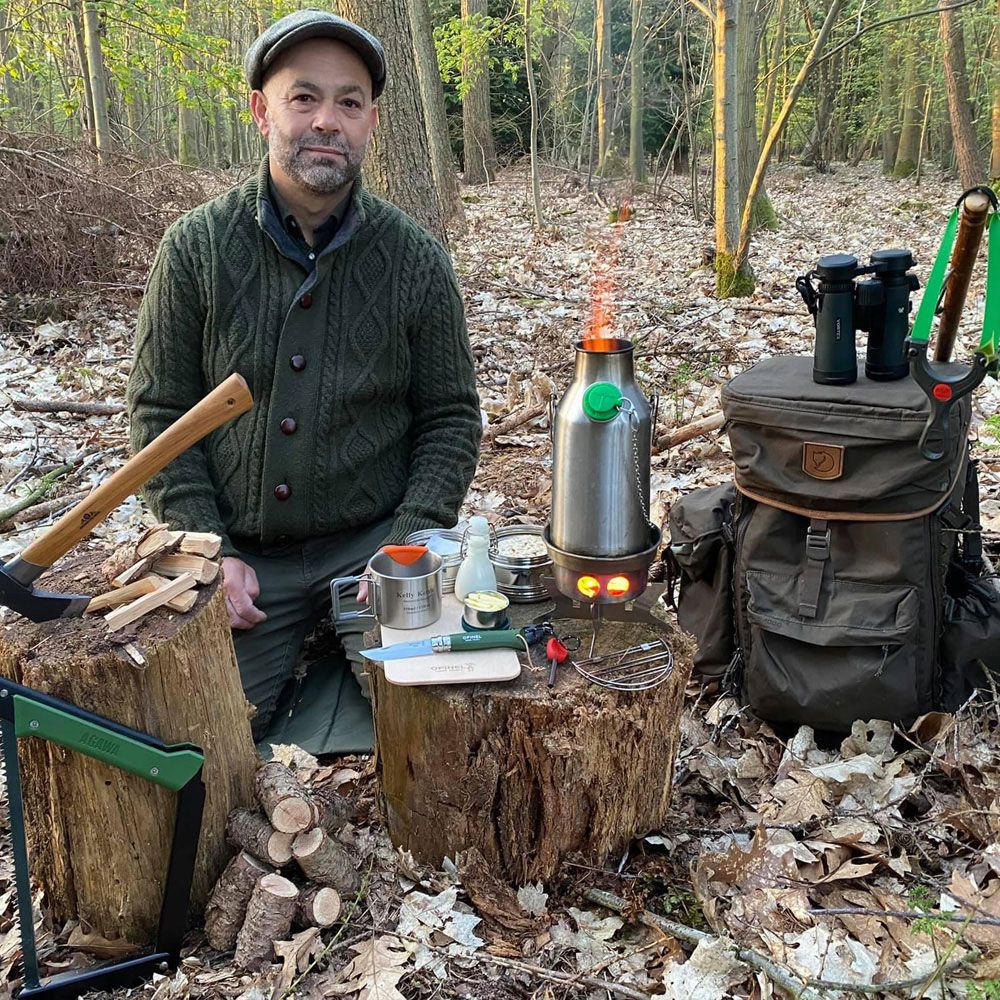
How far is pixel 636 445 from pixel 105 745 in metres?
1.46

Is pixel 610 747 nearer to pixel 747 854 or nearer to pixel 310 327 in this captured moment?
pixel 747 854

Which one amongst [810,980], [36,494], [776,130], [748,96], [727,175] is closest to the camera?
[810,980]

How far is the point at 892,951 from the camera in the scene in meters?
2.22

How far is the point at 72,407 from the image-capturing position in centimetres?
588

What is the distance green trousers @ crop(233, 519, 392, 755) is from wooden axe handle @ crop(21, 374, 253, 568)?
1.18 metres

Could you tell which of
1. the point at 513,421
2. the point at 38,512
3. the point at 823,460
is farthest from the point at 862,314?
the point at 38,512

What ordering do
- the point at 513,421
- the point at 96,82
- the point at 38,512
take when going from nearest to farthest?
the point at 38,512, the point at 513,421, the point at 96,82

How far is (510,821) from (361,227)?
2.20 metres

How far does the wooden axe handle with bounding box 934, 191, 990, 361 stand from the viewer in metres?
2.78

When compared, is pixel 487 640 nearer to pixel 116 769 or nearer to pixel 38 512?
pixel 116 769

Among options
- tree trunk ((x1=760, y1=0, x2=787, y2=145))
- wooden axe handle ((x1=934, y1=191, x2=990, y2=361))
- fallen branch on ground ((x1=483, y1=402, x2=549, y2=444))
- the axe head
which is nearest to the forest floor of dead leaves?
fallen branch on ground ((x1=483, y1=402, x2=549, y2=444))

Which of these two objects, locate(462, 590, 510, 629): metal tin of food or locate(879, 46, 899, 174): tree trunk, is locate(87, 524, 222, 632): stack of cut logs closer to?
locate(462, 590, 510, 629): metal tin of food

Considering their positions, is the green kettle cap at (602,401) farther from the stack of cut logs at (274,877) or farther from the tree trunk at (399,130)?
the tree trunk at (399,130)

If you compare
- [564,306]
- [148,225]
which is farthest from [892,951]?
[148,225]
